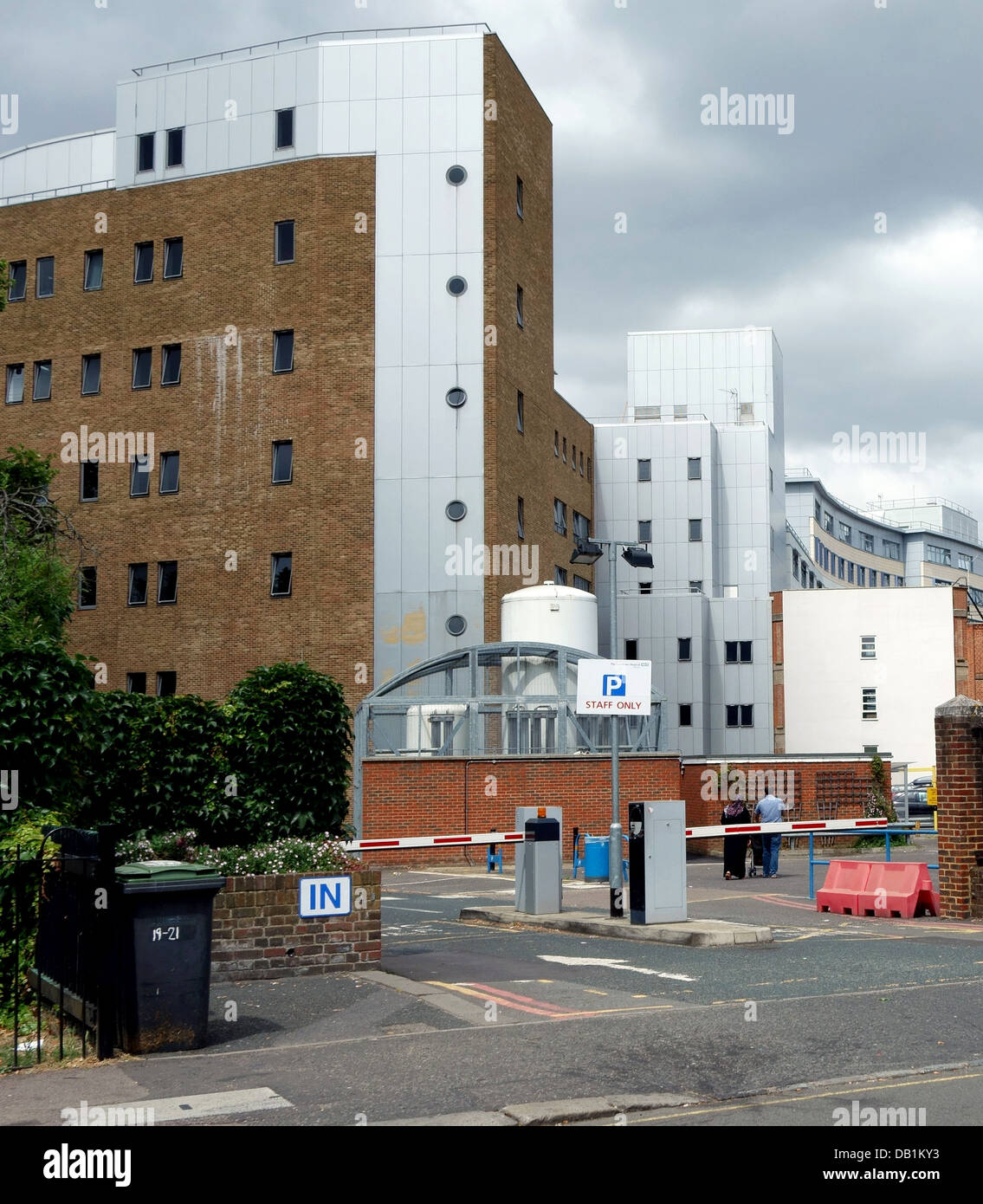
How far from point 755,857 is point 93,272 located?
30.7m

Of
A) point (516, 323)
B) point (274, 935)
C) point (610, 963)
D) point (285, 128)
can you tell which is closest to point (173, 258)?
point (285, 128)

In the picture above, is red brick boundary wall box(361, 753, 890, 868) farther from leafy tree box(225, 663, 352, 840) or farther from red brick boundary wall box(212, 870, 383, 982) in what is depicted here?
red brick boundary wall box(212, 870, 383, 982)

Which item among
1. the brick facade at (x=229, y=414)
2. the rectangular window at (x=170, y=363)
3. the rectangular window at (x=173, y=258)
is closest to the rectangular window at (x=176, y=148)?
the brick facade at (x=229, y=414)

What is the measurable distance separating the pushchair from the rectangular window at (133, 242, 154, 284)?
28.1 metres

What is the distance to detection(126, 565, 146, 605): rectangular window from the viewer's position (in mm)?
43469

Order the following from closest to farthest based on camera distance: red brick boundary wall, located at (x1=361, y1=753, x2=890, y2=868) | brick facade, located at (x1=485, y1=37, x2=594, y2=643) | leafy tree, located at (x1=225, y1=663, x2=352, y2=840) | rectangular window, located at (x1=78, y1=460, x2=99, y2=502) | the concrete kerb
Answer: the concrete kerb
leafy tree, located at (x1=225, y1=663, x2=352, y2=840)
red brick boundary wall, located at (x1=361, y1=753, x2=890, y2=868)
brick facade, located at (x1=485, y1=37, x2=594, y2=643)
rectangular window, located at (x1=78, y1=460, x2=99, y2=502)

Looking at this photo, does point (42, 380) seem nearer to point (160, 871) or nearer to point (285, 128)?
point (285, 128)

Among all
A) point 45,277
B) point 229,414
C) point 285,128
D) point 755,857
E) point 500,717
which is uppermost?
point 285,128

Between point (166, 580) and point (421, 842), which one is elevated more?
point (166, 580)

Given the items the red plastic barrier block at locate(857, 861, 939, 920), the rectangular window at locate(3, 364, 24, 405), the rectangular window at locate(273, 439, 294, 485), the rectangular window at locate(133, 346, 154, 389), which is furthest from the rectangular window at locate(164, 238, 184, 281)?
the red plastic barrier block at locate(857, 861, 939, 920)

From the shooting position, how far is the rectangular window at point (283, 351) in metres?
41.7

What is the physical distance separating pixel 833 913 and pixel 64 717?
37.0ft

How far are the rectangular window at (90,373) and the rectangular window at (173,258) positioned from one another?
145 inches

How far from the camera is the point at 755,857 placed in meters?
27.6
